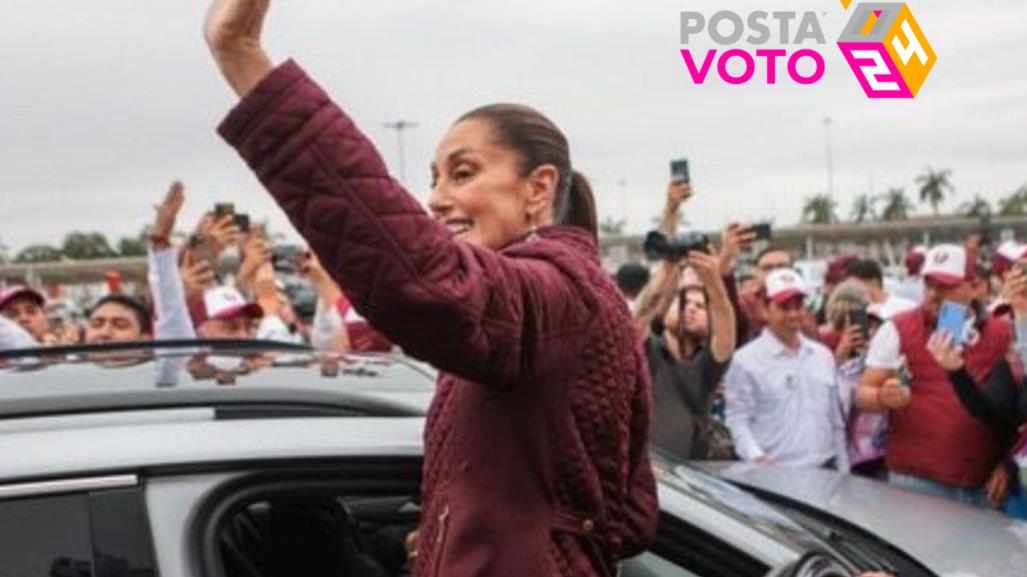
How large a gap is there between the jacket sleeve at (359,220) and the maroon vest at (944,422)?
3725mm

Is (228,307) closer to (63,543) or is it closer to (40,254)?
(63,543)

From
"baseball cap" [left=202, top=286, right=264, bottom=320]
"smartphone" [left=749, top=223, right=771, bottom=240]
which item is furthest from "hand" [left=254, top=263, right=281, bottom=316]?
"smartphone" [left=749, top=223, right=771, bottom=240]

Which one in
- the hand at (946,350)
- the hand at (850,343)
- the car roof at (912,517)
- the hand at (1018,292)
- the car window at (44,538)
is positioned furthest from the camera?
the hand at (850,343)

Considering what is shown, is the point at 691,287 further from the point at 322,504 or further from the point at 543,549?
the point at 543,549

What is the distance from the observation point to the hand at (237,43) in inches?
48.7

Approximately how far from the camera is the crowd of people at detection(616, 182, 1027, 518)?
454cm

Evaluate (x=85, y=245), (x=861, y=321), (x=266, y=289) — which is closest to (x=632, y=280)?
(x=861, y=321)

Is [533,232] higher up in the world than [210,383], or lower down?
higher up

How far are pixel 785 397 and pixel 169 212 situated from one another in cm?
257

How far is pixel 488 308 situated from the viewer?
1.30 m

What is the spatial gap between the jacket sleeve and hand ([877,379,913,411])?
12.0ft

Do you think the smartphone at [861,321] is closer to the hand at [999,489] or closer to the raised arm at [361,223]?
the hand at [999,489]

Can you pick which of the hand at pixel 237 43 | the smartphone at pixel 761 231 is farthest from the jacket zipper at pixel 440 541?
the smartphone at pixel 761 231

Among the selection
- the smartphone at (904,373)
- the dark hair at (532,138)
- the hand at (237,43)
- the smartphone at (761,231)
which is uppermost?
the smartphone at (761,231)
